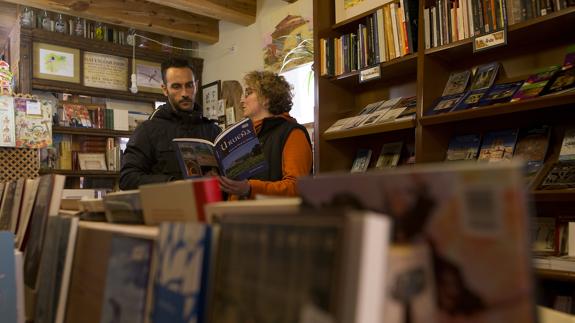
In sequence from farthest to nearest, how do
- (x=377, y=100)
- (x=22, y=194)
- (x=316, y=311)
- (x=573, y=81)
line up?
1. (x=377, y=100)
2. (x=573, y=81)
3. (x=22, y=194)
4. (x=316, y=311)

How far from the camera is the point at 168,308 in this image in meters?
0.48

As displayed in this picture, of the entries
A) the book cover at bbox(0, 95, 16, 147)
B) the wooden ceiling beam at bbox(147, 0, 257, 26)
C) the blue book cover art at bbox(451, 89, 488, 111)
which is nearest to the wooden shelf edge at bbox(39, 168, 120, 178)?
the book cover at bbox(0, 95, 16, 147)

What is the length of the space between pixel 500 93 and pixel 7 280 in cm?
183

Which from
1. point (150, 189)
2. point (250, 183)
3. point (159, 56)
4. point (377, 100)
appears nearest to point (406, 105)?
point (377, 100)

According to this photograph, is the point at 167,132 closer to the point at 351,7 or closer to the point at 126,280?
the point at 351,7

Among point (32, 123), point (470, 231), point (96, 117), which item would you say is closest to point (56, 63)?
point (96, 117)

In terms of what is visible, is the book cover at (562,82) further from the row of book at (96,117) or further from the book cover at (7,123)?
the row of book at (96,117)

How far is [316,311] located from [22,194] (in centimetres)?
118

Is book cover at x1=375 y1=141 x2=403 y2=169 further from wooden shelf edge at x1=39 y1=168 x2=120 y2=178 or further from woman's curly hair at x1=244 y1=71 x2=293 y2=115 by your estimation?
wooden shelf edge at x1=39 y1=168 x2=120 y2=178

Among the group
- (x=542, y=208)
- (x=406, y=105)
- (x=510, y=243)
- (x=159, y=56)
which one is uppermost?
(x=159, y=56)

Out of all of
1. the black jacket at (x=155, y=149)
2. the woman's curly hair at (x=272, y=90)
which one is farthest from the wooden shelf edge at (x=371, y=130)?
the black jacket at (x=155, y=149)

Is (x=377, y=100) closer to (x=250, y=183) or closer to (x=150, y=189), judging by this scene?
(x=250, y=183)

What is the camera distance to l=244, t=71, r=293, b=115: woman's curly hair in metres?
2.19

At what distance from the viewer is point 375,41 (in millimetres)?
2436
